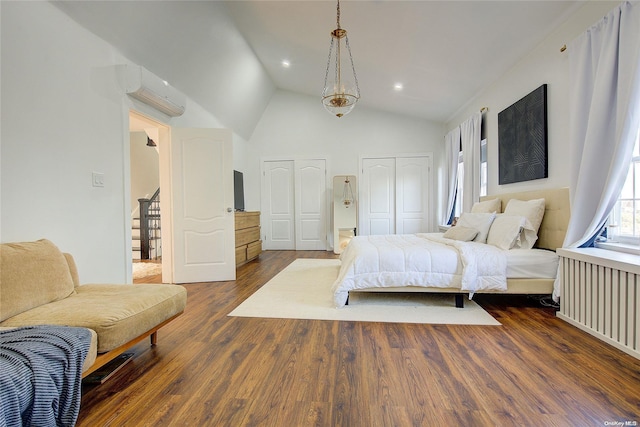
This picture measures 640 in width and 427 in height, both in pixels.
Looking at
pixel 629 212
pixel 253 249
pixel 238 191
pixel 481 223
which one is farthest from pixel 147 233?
pixel 629 212

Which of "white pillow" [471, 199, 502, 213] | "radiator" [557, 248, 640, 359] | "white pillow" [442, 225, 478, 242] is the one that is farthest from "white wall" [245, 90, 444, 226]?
"radiator" [557, 248, 640, 359]

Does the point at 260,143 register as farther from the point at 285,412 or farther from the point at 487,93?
the point at 285,412

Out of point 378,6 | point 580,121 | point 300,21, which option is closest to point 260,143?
point 300,21

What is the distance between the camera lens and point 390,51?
141 inches

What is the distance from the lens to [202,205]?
3717mm

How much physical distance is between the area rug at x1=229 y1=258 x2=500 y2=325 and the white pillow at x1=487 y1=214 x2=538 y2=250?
675mm

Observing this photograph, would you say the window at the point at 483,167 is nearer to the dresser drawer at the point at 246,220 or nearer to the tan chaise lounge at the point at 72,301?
A: the dresser drawer at the point at 246,220

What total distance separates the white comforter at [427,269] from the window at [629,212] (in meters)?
0.80

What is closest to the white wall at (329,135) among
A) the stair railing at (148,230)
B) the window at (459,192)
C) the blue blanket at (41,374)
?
the window at (459,192)

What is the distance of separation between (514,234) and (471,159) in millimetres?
1993

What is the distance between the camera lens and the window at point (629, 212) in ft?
6.82

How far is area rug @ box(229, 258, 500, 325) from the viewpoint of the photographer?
2.38 metres

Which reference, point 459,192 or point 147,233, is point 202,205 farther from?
point 459,192

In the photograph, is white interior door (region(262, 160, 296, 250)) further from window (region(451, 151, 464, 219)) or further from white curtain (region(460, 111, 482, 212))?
white curtain (region(460, 111, 482, 212))
